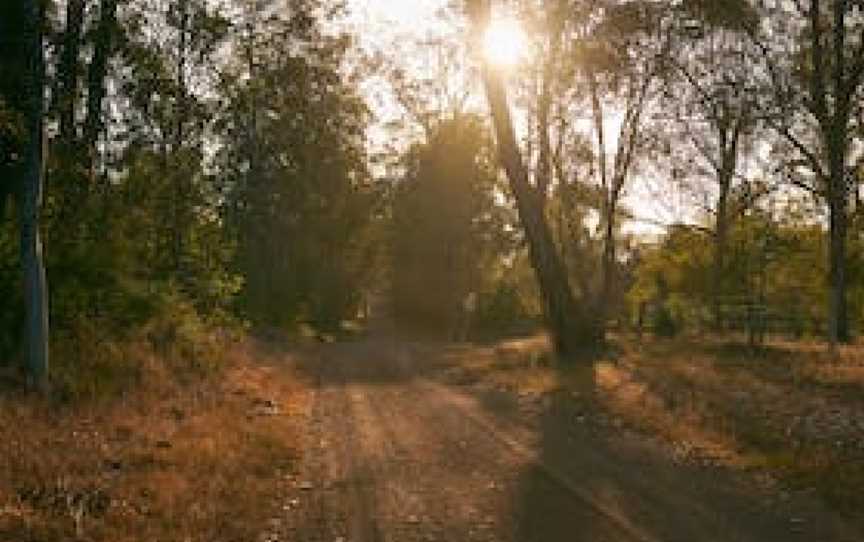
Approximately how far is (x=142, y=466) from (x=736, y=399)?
12.3 meters

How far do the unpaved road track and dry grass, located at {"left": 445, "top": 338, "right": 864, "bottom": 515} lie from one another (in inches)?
34.6

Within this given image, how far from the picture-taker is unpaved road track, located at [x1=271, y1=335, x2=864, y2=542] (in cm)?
1102

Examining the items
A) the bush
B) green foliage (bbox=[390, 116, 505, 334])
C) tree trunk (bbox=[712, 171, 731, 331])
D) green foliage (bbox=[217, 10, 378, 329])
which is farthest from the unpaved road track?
green foliage (bbox=[390, 116, 505, 334])

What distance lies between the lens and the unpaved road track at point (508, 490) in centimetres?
1102

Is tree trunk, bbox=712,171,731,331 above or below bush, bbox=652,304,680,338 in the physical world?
above

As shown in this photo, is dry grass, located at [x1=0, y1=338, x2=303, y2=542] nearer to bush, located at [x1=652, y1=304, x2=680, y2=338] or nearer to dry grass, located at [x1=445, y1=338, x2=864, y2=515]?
dry grass, located at [x1=445, y1=338, x2=864, y2=515]

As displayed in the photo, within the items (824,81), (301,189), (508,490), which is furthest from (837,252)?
(301,189)

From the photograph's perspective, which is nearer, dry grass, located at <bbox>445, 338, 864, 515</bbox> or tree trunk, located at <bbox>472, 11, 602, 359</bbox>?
dry grass, located at <bbox>445, 338, 864, 515</bbox>

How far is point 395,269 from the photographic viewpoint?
6581cm

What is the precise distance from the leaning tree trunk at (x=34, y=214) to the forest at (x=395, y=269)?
5cm

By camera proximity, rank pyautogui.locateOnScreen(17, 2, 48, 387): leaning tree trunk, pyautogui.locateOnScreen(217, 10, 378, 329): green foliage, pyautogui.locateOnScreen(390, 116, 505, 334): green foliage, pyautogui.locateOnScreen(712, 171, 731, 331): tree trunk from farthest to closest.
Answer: pyautogui.locateOnScreen(390, 116, 505, 334): green foliage, pyautogui.locateOnScreen(217, 10, 378, 329): green foliage, pyautogui.locateOnScreen(712, 171, 731, 331): tree trunk, pyautogui.locateOnScreen(17, 2, 48, 387): leaning tree trunk

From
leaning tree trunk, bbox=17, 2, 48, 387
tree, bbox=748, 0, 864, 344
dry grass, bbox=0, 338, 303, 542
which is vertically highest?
tree, bbox=748, 0, 864, 344

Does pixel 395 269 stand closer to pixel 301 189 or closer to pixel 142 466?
pixel 301 189

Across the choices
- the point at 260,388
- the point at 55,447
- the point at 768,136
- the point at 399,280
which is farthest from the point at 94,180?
the point at 399,280
